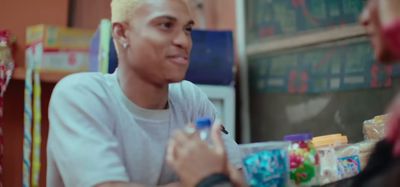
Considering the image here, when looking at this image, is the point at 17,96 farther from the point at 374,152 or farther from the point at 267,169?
the point at 374,152

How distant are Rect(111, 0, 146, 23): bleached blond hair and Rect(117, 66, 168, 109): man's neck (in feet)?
0.44

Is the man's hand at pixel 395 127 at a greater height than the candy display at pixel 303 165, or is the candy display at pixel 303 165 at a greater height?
the man's hand at pixel 395 127

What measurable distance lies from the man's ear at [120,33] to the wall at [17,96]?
1.43m

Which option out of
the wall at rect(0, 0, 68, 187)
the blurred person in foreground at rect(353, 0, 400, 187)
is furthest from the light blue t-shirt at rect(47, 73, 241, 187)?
the wall at rect(0, 0, 68, 187)

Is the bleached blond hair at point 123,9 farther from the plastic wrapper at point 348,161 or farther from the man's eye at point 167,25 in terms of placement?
the plastic wrapper at point 348,161

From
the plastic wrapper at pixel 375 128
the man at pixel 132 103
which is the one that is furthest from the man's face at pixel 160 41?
the plastic wrapper at pixel 375 128

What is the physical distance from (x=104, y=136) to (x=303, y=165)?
428 mm

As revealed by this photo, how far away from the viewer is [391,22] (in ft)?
1.89

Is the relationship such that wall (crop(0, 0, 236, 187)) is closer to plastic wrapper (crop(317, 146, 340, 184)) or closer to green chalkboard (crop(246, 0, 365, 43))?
green chalkboard (crop(246, 0, 365, 43))

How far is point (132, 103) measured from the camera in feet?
3.71

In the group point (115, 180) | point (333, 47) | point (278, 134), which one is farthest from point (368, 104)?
point (115, 180)

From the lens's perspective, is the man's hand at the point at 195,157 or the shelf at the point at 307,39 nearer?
the man's hand at the point at 195,157

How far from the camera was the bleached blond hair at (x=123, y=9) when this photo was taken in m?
1.15

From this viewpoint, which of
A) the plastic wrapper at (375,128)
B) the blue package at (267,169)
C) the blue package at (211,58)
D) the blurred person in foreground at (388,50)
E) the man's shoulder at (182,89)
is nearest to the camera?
the blurred person in foreground at (388,50)
